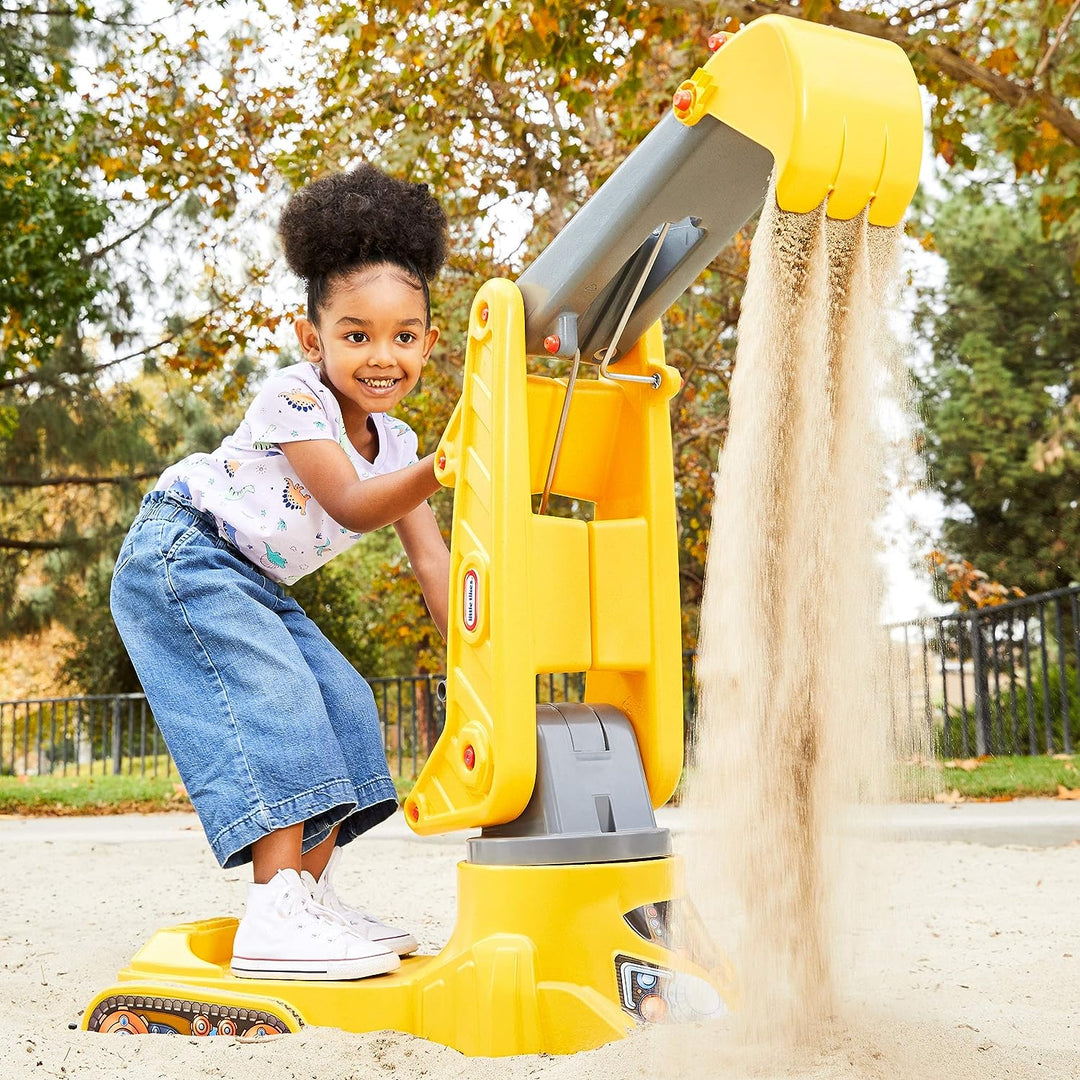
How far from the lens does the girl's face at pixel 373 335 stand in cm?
190

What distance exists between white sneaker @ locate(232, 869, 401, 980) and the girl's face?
0.79 meters

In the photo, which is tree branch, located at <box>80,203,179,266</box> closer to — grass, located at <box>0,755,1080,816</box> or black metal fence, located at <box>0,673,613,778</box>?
black metal fence, located at <box>0,673,613,778</box>

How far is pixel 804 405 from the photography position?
4.60 feet

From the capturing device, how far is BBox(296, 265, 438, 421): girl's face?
190cm

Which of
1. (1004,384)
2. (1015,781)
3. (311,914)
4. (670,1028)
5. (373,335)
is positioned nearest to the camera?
(670,1028)

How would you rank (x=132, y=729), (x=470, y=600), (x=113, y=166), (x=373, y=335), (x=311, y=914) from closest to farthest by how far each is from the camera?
(x=470, y=600) → (x=311, y=914) → (x=373, y=335) → (x=113, y=166) → (x=132, y=729)

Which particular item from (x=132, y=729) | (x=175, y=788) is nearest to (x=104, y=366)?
(x=132, y=729)

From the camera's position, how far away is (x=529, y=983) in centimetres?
150

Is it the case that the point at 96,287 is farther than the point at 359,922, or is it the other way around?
the point at 96,287

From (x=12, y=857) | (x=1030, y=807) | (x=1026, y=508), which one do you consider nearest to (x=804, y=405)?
(x=12, y=857)

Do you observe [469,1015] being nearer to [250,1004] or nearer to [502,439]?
[250,1004]

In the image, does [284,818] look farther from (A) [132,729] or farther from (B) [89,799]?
(A) [132,729]

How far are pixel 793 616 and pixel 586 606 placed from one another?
40cm

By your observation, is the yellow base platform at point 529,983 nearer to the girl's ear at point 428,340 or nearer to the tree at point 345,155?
the girl's ear at point 428,340
